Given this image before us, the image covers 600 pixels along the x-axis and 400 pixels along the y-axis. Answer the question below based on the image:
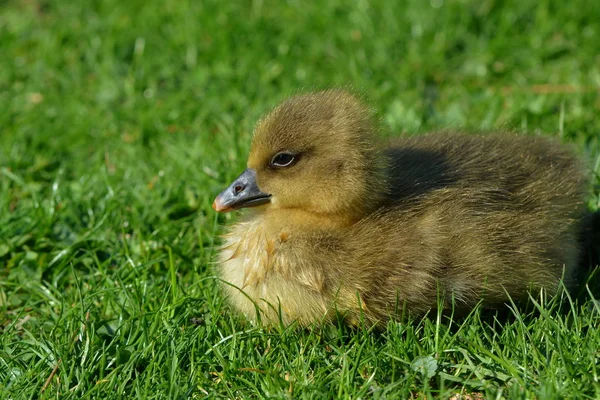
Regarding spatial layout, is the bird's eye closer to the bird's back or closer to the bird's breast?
the bird's breast

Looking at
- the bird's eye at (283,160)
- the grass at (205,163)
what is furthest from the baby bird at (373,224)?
the grass at (205,163)

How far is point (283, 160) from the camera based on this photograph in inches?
138

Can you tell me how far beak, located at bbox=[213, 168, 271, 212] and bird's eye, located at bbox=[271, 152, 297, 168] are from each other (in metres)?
0.12

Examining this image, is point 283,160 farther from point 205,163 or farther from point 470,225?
point 205,163

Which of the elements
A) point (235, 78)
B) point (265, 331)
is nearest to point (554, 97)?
point (235, 78)

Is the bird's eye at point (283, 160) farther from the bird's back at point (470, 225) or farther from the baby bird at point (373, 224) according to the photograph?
the bird's back at point (470, 225)

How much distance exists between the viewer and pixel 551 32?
588 centimetres

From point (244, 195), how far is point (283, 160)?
23 cm

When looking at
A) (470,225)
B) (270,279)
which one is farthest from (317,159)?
(470,225)

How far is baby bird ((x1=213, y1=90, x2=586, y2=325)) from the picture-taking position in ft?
10.8

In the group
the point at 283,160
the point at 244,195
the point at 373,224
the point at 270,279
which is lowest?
the point at 270,279

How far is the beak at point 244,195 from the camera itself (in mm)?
3582

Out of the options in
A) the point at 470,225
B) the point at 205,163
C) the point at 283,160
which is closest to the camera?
the point at 470,225

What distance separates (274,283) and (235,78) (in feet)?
8.33
